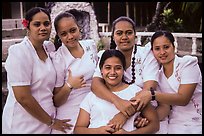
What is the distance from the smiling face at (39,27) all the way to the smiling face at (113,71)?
0.41m

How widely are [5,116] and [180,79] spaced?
43.5 inches

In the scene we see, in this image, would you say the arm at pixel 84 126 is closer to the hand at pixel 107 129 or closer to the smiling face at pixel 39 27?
the hand at pixel 107 129

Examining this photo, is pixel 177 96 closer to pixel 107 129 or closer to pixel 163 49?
pixel 163 49

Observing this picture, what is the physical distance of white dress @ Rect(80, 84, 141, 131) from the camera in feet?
6.64

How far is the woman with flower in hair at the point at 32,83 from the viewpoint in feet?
6.52

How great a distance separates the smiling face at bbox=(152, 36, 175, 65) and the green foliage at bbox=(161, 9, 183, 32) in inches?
260

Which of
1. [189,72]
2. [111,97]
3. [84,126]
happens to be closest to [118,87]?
[111,97]

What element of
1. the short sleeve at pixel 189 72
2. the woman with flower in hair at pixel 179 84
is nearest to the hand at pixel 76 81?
the woman with flower in hair at pixel 179 84

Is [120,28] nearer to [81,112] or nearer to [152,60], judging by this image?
[152,60]

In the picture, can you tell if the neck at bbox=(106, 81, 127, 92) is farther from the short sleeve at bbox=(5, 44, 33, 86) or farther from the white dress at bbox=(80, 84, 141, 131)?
the short sleeve at bbox=(5, 44, 33, 86)

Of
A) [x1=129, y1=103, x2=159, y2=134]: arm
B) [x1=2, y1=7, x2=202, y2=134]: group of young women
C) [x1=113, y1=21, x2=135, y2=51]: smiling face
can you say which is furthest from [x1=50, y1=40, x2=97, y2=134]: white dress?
[x1=129, y1=103, x2=159, y2=134]: arm

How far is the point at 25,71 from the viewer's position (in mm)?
1994

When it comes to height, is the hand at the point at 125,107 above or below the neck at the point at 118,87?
below

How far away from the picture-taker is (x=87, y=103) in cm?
209
